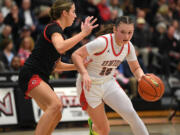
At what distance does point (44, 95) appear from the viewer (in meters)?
4.52

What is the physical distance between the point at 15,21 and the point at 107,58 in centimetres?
599

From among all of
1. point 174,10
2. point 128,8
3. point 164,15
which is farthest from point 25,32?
point 174,10

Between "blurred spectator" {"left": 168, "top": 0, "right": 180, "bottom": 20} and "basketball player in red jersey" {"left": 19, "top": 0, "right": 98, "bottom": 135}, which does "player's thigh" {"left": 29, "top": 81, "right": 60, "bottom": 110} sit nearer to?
"basketball player in red jersey" {"left": 19, "top": 0, "right": 98, "bottom": 135}

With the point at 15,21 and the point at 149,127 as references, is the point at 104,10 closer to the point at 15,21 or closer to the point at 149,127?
the point at 15,21

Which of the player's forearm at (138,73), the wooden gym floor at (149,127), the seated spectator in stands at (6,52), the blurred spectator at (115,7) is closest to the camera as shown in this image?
the player's forearm at (138,73)

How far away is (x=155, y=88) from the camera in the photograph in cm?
490

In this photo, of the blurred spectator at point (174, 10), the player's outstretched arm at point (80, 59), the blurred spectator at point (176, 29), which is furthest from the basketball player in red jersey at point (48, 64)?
the blurred spectator at point (174, 10)

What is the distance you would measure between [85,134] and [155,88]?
2.61m

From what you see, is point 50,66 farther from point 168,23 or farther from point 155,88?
point 168,23

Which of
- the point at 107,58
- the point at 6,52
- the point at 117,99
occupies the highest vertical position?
the point at 107,58

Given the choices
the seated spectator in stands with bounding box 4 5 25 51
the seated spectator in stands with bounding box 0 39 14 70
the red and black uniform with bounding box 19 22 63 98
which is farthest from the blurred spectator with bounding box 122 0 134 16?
the red and black uniform with bounding box 19 22 63 98

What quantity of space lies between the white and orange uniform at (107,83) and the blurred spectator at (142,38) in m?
6.51

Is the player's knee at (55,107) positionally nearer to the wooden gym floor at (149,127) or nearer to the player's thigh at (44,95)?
the player's thigh at (44,95)

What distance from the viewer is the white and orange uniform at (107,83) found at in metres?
4.73
